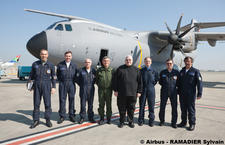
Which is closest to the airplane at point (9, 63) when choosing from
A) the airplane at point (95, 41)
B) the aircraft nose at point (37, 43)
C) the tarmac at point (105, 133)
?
the airplane at point (95, 41)

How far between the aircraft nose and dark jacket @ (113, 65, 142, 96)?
A: 20.7 feet

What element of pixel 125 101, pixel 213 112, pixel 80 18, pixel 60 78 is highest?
pixel 80 18

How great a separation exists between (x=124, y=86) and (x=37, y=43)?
6.93 metres

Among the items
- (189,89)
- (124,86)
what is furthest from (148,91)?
(189,89)

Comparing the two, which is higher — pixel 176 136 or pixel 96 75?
pixel 96 75

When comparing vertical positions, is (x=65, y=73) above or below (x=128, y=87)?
above

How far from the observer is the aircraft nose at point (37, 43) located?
31.0 feet

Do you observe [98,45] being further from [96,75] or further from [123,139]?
[123,139]

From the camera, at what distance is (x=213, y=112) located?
6410mm

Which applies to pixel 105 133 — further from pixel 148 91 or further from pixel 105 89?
pixel 148 91

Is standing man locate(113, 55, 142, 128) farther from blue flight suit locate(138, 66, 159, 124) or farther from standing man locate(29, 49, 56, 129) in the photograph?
standing man locate(29, 49, 56, 129)

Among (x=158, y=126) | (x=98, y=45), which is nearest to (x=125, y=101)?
(x=158, y=126)

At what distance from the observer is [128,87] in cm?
477

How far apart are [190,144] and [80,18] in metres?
10.8
